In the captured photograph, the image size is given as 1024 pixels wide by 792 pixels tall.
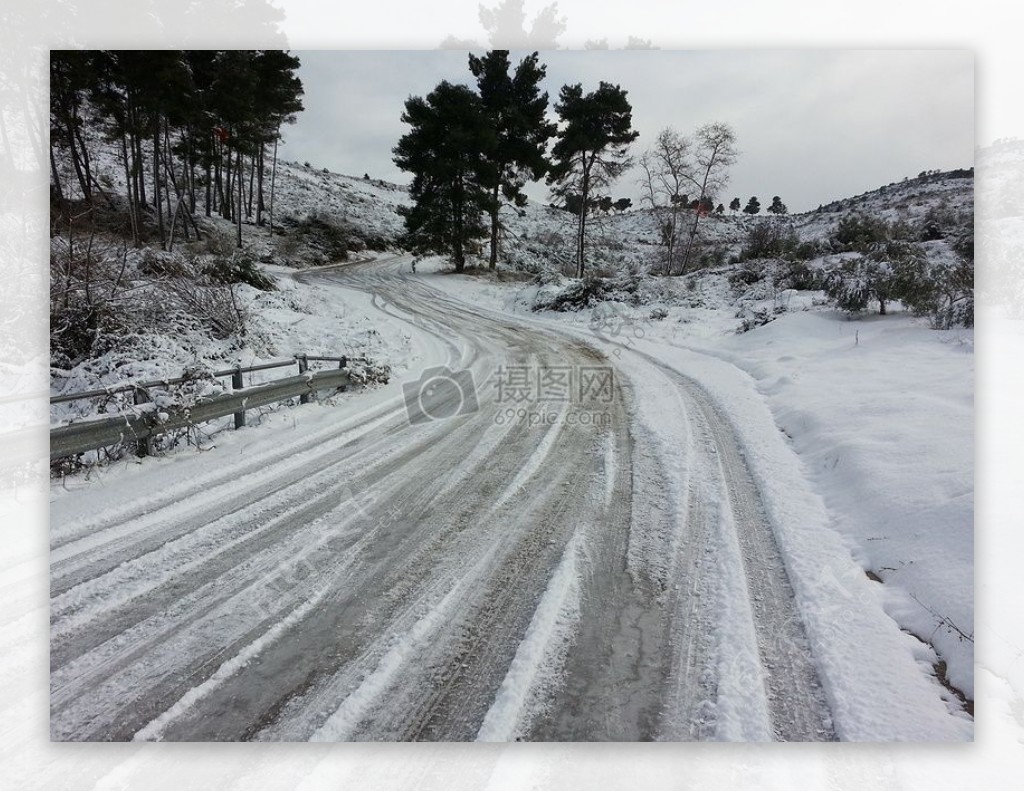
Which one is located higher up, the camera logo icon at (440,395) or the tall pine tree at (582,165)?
the tall pine tree at (582,165)

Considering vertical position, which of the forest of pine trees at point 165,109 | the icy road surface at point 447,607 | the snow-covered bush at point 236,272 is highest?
the forest of pine trees at point 165,109

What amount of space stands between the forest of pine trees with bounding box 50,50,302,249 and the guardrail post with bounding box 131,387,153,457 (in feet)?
6.33

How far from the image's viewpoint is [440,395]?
23.1 feet

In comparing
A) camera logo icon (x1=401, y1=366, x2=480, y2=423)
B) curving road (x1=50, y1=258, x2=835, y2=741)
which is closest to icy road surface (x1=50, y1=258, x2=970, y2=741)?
curving road (x1=50, y1=258, x2=835, y2=741)

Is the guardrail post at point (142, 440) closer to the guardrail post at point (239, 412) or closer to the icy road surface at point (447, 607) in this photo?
the icy road surface at point (447, 607)

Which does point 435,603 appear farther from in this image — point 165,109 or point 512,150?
point 512,150

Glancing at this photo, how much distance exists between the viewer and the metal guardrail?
3.82 metres

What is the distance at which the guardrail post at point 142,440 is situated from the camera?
4.52 metres

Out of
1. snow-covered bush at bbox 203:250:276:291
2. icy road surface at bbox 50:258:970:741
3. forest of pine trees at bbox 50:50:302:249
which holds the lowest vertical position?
icy road surface at bbox 50:258:970:741

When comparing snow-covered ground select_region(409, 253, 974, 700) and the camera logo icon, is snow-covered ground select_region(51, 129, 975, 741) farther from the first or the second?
the camera logo icon

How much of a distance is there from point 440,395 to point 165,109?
12.5 m

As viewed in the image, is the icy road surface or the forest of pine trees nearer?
the icy road surface

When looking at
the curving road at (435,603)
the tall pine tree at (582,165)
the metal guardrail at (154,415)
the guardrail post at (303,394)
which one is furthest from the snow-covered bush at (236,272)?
the tall pine tree at (582,165)

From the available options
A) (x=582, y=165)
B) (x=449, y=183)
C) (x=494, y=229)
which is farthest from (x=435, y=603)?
(x=494, y=229)
